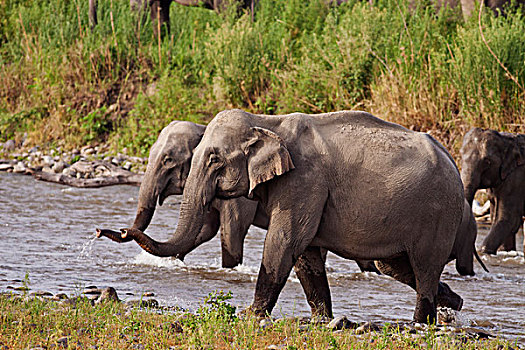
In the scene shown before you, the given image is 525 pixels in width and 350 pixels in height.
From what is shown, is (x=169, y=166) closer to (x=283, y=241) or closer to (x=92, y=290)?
(x=92, y=290)

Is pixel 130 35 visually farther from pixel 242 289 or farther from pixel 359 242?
pixel 359 242

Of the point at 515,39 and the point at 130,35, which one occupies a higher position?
the point at 515,39

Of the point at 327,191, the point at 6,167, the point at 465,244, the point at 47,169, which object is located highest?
the point at 327,191

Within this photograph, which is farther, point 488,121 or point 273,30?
point 273,30

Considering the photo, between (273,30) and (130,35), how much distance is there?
138 inches

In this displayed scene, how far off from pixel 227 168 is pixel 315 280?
1.14 metres

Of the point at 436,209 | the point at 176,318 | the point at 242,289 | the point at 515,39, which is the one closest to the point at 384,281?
the point at 242,289

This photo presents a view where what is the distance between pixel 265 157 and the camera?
588 cm

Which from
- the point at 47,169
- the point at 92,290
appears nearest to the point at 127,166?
the point at 47,169

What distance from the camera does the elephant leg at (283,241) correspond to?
235 inches

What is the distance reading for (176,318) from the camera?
18.6 feet

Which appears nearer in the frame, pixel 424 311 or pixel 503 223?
pixel 424 311

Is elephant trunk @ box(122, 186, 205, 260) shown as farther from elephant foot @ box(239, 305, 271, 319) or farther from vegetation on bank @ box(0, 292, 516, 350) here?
elephant foot @ box(239, 305, 271, 319)

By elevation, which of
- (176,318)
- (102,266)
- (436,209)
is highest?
(436,209)
